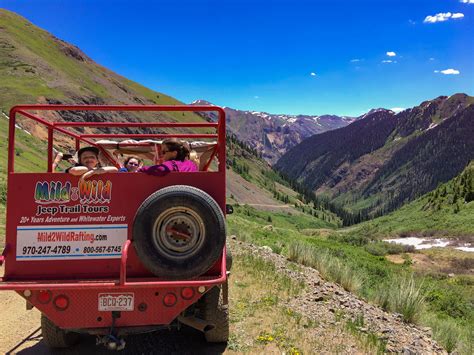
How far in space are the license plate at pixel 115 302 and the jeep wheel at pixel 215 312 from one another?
3.38ft

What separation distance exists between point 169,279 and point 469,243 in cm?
4353

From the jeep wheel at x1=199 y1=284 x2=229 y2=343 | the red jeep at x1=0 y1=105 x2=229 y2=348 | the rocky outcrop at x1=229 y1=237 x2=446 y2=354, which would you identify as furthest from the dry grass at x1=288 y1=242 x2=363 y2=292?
the red jeep at x1=0 y1=105 x2=229 y2=348

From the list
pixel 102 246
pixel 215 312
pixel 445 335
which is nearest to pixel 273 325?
pixel 215 312

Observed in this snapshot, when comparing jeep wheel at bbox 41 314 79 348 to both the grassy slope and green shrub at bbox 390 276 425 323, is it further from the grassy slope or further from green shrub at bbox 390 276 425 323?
the grassy slope

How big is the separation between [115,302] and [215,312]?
1339mm

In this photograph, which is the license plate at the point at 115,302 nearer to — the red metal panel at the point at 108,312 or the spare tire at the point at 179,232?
the red metal panel at the point at 108,312

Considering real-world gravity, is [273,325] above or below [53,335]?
below

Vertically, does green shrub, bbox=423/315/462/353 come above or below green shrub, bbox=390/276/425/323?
below

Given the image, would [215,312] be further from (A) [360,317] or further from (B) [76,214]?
(A) [360,317]

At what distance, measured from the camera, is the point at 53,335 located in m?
5.33

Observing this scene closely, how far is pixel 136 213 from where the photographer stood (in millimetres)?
4414

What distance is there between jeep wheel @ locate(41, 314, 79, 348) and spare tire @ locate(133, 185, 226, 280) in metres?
1.97

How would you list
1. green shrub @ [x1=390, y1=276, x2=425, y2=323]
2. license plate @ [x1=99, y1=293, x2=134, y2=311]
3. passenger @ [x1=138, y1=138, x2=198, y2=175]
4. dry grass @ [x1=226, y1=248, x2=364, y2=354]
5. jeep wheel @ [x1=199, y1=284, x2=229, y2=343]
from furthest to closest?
green shrub @ [x1=390, y1=276, x2=425, y2=323] < dry grass @ [x1=226, y1=248, x2=364, y2=354] < jeep wheel @ [x1=199, y1=284, x2=229, y2=343] < passenger @ [x1=138, y1=138, x2=198, y2=175] < license plate @ [x1=99, y1=293, x2=134, y2=311]

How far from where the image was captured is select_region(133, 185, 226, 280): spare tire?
4312 millimetres
